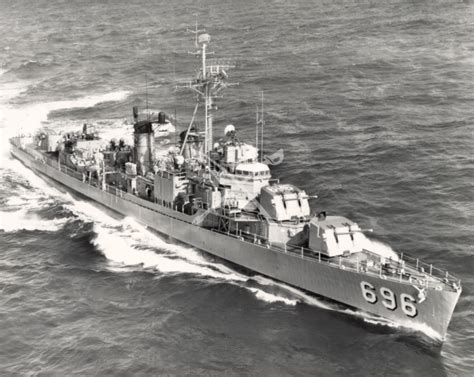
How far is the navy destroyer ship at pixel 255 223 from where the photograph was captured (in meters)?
23.9

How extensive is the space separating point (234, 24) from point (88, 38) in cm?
2398

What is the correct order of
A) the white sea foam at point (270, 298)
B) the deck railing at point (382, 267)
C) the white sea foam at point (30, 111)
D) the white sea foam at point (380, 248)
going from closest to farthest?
the deck railing at point (382, 267), the white sea foam at point (270, 298), the white sea foam at point (380, 248), the white sea foam at point (30, 111)

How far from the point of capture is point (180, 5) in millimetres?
115625

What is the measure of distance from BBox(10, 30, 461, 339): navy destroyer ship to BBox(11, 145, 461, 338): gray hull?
0.05m

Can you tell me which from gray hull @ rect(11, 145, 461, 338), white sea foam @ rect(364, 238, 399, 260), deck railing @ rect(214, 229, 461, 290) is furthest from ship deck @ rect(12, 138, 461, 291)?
white sea foam @ rect(364, 238, 399, 260)

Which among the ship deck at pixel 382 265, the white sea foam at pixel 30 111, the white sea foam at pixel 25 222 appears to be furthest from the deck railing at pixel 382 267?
the white sea foam at pixel 30 111

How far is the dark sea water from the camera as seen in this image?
2231 cm

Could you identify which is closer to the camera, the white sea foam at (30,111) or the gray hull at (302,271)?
the gray hull at (302,271)

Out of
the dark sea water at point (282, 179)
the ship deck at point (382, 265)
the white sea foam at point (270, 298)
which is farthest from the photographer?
the white sea foam at point (270, 298)

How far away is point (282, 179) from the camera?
1495 inches

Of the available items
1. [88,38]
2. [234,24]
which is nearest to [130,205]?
[234,24]

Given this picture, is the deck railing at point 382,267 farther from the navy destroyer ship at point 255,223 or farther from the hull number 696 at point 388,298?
the hull number 696 at point 388,298

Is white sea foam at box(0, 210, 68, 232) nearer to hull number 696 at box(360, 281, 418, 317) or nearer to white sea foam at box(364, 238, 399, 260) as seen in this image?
white sea foam at box(364, 238, 399, 260)

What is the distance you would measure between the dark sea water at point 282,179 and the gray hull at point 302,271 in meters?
0.55
